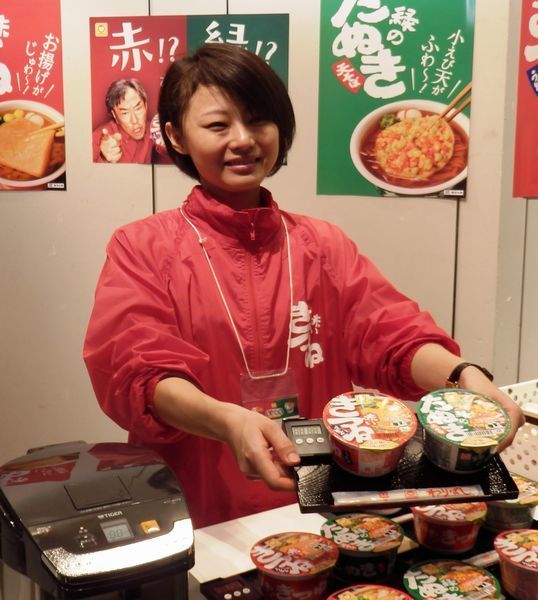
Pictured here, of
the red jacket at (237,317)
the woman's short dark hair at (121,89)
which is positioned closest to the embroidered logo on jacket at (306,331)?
the red jacket at (237,317)

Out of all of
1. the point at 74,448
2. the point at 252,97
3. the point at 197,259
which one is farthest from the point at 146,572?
the point at 252,97

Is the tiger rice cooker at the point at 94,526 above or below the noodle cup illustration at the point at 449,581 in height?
above

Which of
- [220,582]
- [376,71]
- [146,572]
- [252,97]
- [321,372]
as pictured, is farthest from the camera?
[376,71]

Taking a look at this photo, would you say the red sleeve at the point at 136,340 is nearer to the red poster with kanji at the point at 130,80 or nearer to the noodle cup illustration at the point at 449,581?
the noodle cup illustration at the point at 449,581

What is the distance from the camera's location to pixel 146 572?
2.74 ft

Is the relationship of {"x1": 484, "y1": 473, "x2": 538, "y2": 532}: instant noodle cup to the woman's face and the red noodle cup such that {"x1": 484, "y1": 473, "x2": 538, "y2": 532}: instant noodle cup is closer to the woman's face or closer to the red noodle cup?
the red noodle cup

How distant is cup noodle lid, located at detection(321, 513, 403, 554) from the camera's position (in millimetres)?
1072

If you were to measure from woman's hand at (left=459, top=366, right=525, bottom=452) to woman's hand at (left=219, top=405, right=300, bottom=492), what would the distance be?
0.36m

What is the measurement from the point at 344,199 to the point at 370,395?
1530mm

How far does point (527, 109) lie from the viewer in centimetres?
241

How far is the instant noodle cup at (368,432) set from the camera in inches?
38.4

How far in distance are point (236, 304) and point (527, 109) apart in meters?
1.45

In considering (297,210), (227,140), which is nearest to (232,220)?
(227,140)

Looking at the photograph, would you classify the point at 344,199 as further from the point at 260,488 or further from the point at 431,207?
the point at 260,488
